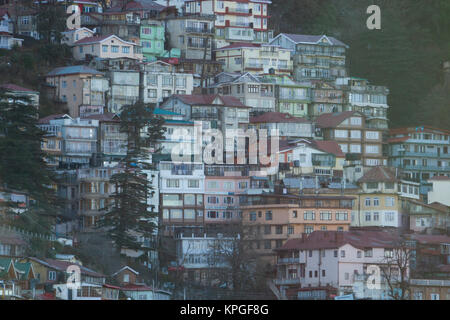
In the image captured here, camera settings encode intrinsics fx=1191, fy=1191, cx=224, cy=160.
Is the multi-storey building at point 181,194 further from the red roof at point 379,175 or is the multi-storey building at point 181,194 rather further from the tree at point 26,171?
the red roof at point 379,175

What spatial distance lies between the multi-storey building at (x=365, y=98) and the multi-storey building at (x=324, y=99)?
1.47ft

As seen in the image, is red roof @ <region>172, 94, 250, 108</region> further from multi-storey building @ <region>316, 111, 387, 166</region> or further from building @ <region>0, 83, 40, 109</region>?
building @ <region>0, 83, 40, 109</region>

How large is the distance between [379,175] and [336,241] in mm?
11446

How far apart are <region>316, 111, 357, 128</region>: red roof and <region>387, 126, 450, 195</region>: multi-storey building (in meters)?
3.48

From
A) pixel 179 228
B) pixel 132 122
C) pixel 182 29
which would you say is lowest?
pixel 179 228

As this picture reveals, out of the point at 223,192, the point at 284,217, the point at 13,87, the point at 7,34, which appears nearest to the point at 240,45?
the point at 7,34

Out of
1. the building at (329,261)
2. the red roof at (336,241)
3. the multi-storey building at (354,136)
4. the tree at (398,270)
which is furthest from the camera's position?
the multi-storey building at (354,136)

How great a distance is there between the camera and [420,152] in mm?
66625

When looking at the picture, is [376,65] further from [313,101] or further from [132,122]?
[132,122]

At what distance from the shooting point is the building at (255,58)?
2707 inches

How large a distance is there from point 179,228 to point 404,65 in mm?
32261

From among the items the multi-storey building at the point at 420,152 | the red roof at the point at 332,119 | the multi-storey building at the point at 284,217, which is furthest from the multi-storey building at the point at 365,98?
the multi-storey building at the point at 284,217

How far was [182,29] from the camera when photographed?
69500 millimetres
